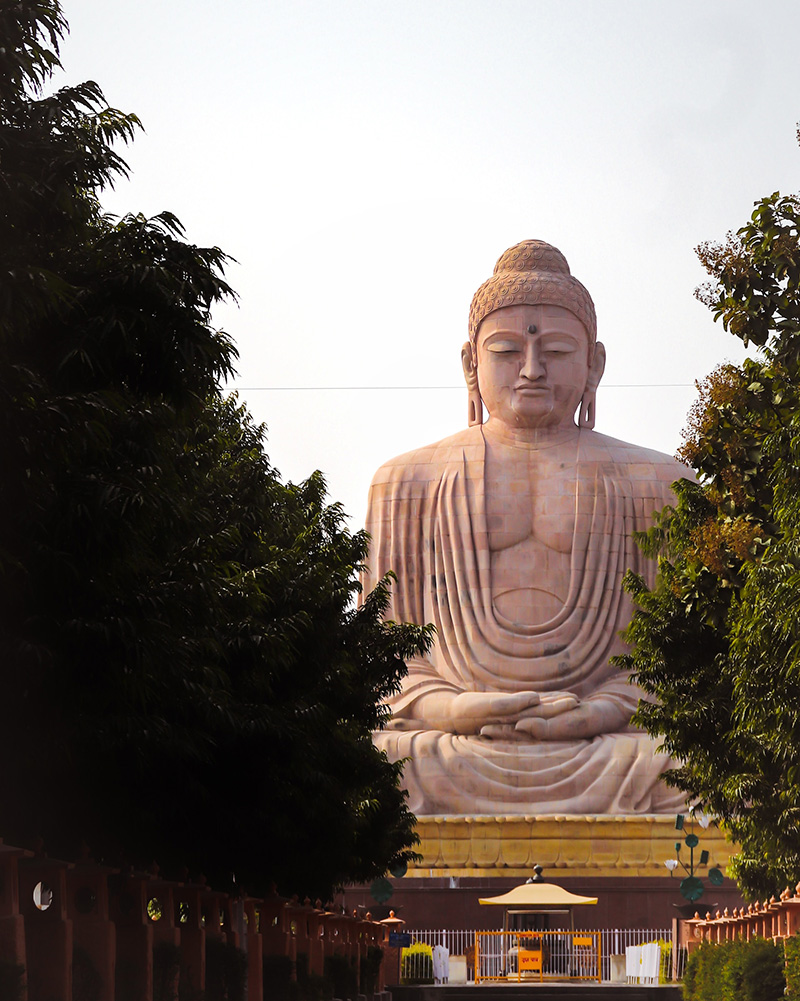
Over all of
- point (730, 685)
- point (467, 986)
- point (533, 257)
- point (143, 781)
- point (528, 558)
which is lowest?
point (467, 986)

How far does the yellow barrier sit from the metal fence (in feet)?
0.37

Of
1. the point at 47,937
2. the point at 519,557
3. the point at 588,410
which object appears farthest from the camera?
the point at 588,410

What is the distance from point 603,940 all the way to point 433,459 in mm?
10293

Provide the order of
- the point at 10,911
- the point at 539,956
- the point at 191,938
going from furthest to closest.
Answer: the point at 539,956 < the point at 191,938 < the point at 10,911

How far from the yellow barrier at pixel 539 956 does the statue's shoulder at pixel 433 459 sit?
959cm

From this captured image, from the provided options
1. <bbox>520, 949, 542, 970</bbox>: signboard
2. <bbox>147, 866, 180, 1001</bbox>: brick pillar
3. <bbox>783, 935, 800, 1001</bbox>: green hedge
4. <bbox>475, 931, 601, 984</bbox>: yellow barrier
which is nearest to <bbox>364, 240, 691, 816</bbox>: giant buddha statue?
<bbox>475, 931, 601, 984</bbox>: yellow barrier

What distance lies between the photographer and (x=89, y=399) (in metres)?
9.34

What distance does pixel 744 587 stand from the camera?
42.4ft

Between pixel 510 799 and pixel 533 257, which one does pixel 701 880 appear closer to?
pixel 510 799

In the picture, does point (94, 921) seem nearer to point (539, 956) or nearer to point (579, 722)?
point (539, 956)

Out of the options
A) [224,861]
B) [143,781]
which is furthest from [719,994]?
[143,781]

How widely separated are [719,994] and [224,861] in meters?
5.86

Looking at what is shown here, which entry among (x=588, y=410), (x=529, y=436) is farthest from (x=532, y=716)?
(x=588, y=410)

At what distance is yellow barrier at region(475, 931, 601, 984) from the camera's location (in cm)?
2697
